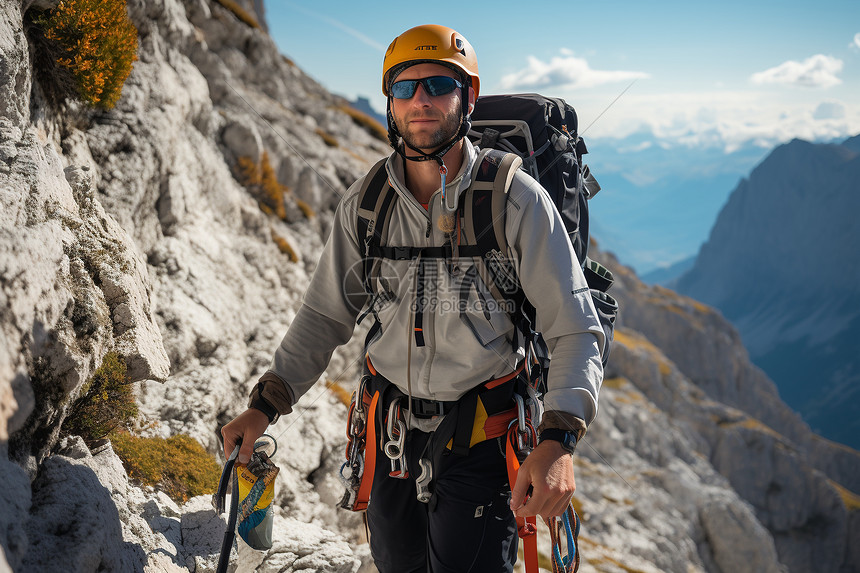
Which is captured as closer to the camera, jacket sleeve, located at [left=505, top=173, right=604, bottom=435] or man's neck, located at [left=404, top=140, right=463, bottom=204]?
jacket sleeve, located at [left=505, top=173, right=604, bottom=435]

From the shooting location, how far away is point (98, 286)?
482cm

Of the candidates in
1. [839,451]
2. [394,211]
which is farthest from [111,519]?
[839,451]

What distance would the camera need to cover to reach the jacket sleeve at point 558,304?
3.32 meters

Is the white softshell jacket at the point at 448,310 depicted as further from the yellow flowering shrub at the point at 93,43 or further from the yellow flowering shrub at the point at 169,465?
the yellow flowering shrub at the point at 93,43

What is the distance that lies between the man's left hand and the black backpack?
4.55ft

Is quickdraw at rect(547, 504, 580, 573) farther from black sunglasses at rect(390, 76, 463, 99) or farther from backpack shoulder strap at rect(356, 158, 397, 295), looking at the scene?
black sunglasses at rect(390, 76, 463, 99)

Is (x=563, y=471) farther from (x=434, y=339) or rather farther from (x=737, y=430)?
(x=737, y=430)

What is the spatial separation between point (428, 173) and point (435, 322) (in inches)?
48.0

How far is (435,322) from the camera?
392cm

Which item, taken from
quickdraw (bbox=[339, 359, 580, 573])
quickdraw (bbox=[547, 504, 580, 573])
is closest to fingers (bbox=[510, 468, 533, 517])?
quickdraw (bbox=[339, 359, 580, 573])

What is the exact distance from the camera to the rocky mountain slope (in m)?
3.61

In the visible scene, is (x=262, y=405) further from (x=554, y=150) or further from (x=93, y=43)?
(x=93, y=43)

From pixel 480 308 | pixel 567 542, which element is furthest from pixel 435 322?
pixel 567 542

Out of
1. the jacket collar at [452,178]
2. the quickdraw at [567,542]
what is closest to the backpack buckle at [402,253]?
the jacket collar at [452,178]
